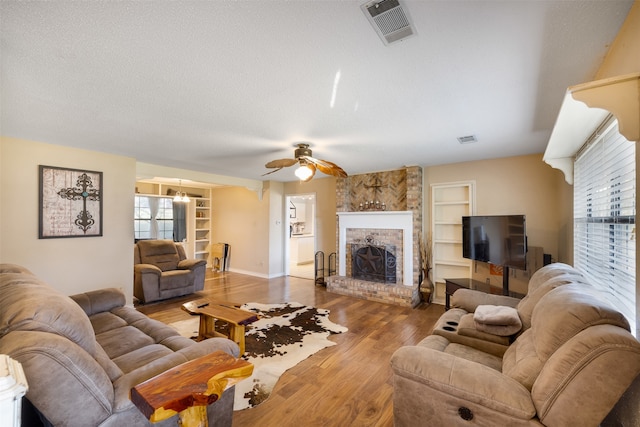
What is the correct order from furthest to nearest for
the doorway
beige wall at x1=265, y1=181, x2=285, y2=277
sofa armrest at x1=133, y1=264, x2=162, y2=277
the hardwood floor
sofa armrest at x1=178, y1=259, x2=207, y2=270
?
the doorway < beige wall at x1=265, y1=181, x2=285, y2=277 < sofa armrest at x1=178, y1=259, x2=207, y2=270 < sofa armrest at x1=133, y1=264, x2=162, y2=277 < the hardwood floor

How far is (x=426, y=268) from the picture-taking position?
15.0ft

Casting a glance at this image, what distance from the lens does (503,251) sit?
3.41m

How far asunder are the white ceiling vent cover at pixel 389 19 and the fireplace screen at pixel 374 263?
3939 millimetres

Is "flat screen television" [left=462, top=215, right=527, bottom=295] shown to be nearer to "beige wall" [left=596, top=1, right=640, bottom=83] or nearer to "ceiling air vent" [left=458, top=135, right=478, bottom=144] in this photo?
"ceiling air vent" [left=458, top=135, right=478, bottom=144]

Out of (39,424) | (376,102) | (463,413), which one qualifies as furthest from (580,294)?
(39,424)

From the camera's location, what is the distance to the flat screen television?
323cm

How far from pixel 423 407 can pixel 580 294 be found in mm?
1028

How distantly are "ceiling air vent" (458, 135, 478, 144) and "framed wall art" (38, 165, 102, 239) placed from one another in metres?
4.87

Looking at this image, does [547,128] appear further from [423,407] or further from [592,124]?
[423,407]

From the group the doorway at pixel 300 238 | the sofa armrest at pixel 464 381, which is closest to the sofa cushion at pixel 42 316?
the sofa armrest at pixel 464 381

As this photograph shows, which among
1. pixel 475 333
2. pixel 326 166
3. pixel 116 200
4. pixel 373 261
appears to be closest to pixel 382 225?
pixel 373 261

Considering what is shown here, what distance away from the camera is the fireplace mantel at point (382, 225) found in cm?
464

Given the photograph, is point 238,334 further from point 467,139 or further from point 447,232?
point 447,232

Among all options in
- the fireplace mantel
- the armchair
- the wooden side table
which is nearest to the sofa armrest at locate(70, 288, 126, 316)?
the wooden side table
